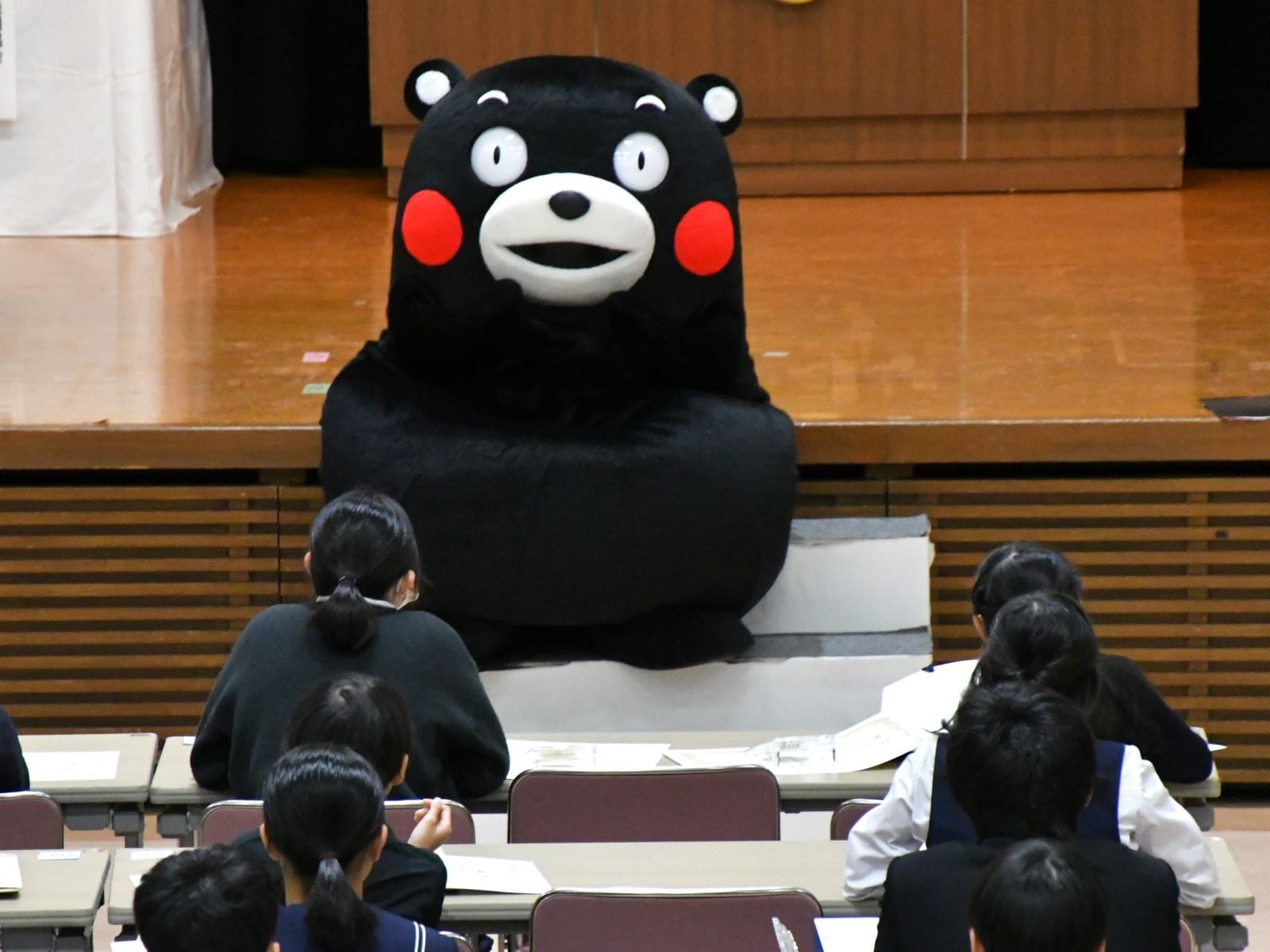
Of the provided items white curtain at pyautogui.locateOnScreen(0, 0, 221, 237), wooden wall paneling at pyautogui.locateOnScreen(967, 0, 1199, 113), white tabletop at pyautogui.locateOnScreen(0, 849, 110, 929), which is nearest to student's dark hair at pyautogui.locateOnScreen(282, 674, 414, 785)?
white tabletop at pyautogui.locateOnScreen(0, 849, 110, 929)

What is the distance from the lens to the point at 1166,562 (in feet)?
14.2

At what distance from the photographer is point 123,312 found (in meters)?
5.67

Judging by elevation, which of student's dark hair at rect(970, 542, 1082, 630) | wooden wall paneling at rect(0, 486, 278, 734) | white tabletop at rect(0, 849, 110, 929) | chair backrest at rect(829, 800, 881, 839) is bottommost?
wooden wall paneling at rect(0, 486, 278, 734)

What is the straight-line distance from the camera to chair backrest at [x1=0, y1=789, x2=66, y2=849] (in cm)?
277

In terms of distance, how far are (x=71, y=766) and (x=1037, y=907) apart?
5.75 ft

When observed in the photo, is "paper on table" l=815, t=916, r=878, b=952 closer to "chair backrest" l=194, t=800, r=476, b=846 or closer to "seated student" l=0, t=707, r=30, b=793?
"chair backrest" l=194, t=800, r=476, b=846

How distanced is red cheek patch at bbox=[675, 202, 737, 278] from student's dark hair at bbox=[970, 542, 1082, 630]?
42.6 inches

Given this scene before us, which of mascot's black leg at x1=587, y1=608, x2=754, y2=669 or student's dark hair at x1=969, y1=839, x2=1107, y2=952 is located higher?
student's dark hair at x1=969, y1=839, x2=1107, y2=952

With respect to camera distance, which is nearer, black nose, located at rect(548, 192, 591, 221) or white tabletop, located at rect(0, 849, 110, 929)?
white tabletop, located at rect(0, 849, 110, 929)

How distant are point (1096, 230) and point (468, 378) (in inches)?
125

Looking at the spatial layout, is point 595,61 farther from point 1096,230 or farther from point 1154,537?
point 1096,230

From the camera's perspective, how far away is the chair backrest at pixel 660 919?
7.90ft

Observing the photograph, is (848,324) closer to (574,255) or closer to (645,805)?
(574,255)

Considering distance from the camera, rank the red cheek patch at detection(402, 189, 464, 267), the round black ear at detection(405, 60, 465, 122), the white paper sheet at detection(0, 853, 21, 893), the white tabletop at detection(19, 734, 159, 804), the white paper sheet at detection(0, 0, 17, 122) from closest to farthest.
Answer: the white paper sheet at detection(0, 853, 21, 893), the white tabletop at detection(19, 734, 159, 804), the red cheek patch at detection(402, 189, 464, 267), the round black ear at detection(405, 60, 465, 122), the white paper sheet at detection(0, 0, 17, 122)
